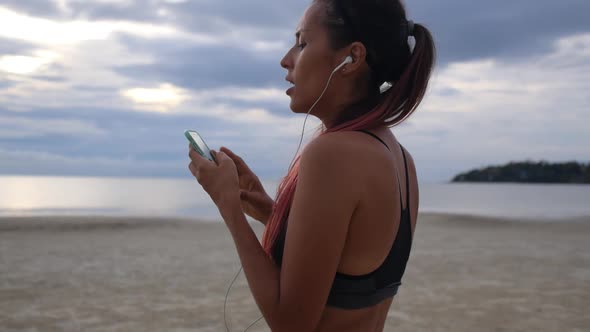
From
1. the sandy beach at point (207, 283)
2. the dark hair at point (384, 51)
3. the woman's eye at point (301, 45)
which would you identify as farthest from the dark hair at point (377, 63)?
the sandy beach at point (207, 283)

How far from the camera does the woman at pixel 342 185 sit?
59.1 inches

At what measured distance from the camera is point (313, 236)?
149cm

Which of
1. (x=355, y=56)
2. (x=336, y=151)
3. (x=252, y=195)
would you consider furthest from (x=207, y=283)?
(x=336, y=151)

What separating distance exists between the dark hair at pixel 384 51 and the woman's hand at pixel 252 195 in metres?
0.61

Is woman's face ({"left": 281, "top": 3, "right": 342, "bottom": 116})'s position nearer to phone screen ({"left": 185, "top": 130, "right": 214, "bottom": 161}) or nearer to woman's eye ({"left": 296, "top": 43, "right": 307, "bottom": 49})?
woman's eye ({"left": 296, "top": 43, "right": 307, "bottom": 49})

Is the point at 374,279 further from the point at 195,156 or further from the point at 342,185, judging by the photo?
the point at 195,156

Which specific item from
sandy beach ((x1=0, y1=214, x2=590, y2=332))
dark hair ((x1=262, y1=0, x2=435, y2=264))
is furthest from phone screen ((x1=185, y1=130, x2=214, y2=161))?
sandy beach ((x1=0, y1=214, x2=590, y2=332))

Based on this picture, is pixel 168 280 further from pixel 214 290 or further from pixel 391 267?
pixel 391 267

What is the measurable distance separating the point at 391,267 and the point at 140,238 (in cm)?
1174

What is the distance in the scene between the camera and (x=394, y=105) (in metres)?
1.80

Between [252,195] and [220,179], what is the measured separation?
0.55 metres

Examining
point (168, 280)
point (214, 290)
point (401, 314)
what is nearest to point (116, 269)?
point (168, 280)

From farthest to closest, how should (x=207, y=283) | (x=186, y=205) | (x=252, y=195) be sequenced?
(x=186, y=205) < (x=207, y=283) < (x=252, y=195)

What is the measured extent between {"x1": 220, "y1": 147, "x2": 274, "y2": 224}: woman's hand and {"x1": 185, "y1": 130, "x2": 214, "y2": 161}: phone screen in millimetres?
369
